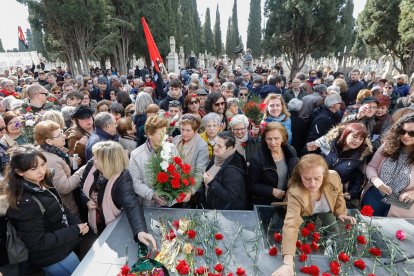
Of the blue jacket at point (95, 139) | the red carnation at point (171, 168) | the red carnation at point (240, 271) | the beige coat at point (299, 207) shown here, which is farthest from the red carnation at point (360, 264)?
the blue jacket at point (95, 139)

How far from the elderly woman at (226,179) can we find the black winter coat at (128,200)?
2.42 ft

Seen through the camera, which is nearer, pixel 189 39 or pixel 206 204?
pixel 206 204

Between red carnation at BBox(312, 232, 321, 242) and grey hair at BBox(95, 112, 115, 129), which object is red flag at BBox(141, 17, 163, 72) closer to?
grey hair at BBox(95, 112, 115, 129)

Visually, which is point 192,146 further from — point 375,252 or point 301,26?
point 301,26

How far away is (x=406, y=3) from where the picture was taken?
1343 centimetres

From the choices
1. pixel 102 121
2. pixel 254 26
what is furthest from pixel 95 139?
pixel 254 26

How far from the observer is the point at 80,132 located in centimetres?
384

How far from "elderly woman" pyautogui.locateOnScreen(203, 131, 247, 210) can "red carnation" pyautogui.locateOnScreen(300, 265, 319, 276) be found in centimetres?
107

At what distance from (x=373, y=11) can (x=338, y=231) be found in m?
20.1

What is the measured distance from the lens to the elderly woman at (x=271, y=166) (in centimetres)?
293

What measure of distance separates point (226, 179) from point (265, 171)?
452 mm

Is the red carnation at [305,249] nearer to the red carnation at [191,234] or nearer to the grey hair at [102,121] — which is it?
the red carnation at [191,234]

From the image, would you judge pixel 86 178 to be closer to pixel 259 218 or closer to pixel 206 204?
pixel 206 204

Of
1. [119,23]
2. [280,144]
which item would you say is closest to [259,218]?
[280,144]
